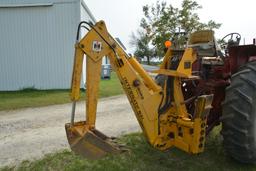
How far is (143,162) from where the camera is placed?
504 centimetres

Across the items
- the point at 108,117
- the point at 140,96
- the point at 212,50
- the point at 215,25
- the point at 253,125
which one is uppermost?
the point at 215,25

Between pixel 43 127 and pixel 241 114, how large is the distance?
495 centimetres

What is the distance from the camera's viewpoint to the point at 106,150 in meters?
4.07

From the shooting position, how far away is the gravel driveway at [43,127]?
592 centimetres

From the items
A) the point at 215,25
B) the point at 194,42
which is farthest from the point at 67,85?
the point at 215,25

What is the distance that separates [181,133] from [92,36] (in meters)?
1.71

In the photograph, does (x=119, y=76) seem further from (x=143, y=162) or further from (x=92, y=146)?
(x=143, y=162)

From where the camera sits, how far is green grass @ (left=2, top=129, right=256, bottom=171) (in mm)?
4816

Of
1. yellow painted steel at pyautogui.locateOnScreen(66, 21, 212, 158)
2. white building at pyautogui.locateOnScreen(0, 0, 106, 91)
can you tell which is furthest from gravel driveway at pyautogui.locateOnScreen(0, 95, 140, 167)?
white building at pyautogui.locateOnScreen(0, 0, 106, 91)

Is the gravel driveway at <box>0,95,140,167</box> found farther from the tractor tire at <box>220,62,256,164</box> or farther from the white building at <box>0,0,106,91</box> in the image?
the white building at <box>0,0,106,91</box>

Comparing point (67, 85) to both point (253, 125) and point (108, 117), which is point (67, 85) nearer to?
point (108, 117)

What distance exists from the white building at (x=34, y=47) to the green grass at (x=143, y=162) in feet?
35.8

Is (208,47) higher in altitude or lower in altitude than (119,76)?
higher


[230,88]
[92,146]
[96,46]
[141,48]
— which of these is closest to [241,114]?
[230,88]
